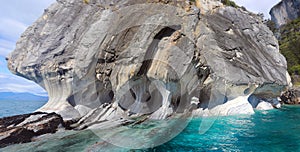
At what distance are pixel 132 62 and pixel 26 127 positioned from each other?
6.54 metres

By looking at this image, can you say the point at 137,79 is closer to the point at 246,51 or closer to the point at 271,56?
the point at 246,51

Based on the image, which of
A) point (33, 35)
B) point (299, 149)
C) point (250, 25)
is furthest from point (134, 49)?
point (250, 25)

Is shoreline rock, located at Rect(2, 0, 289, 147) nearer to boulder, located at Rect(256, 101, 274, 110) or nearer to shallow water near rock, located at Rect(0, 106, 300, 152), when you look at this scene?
shallow water near rock, located at Rect(0, 106, 300, 152)

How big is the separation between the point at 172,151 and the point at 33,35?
13.7m

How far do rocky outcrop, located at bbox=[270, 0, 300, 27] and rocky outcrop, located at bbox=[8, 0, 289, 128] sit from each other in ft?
237

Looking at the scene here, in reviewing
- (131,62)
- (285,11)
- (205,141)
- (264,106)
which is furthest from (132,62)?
(285,11)

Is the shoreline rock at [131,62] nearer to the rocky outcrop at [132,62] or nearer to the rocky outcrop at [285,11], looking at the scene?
the rocky outcrop at [132,62]

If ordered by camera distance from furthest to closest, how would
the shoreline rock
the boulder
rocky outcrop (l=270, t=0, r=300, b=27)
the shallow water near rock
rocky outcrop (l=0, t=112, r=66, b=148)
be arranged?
rocky outcrop (l=270, t=0, r=300, b=27) < the boulder < the shoreline rock < rocky outcrop (l=0, t=112, r=66, b=148) < the shallow water near rock

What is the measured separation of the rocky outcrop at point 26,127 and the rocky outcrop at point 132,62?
1.40 m

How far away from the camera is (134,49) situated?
482 inches

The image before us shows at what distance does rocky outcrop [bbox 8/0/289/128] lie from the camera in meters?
12.4

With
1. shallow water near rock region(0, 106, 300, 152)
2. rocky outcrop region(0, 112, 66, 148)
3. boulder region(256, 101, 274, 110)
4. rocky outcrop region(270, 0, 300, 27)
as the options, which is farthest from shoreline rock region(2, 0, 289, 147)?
rocky outcrop region(270, 0, 300, 27)

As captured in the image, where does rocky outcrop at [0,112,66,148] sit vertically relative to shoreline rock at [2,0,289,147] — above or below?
below

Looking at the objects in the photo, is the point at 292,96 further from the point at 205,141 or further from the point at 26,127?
the point at 26,127
